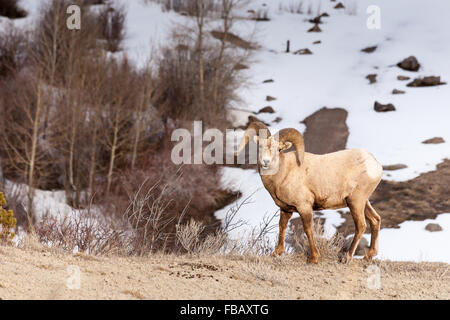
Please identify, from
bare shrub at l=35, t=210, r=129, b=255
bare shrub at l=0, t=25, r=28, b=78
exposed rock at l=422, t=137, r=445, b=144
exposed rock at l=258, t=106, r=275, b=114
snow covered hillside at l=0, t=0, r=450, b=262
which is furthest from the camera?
bare shrub at l=0, t=25, r=28, b=78

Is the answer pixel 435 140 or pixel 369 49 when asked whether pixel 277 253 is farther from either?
pixel 369 49

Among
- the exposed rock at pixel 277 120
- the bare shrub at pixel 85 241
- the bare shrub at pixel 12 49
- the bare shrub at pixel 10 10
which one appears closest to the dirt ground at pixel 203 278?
the bare shrub at pixel 85 241

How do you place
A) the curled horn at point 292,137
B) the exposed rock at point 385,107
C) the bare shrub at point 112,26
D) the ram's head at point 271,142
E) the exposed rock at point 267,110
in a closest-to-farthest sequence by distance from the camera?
the ram's head at point 271,142
the curled horn at point 292,137
the exposed rock at point 385,107
the exposed rock at point 267,110
the bare shrub at point 112,26

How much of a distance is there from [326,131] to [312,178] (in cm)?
1409

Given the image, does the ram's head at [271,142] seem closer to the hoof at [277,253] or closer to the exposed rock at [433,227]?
Answer: the hoof at [277,253]

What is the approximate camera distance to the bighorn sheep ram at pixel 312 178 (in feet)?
16.9

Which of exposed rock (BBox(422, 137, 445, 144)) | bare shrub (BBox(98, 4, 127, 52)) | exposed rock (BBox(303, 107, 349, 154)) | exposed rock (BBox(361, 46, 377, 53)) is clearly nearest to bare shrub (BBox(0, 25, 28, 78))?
bare shrub (BBox(98, 4, 127, 52))

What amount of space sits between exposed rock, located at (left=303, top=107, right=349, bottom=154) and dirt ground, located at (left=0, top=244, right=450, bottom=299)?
12.2 metres

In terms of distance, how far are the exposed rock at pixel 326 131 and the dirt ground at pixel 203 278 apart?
1218 centimetres

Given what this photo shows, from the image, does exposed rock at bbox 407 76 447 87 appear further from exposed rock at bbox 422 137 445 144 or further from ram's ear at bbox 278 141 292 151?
ram's ear at bbox 278 141 292 151

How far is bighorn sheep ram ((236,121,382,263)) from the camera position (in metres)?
5.15

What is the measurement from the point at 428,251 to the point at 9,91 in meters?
15.9

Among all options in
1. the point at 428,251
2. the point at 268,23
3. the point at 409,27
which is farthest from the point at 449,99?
→ the point at 268,23
